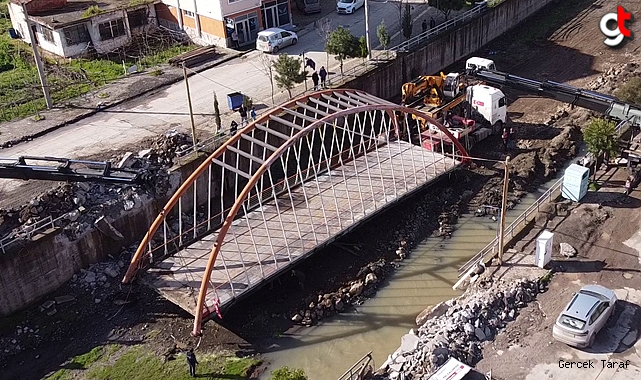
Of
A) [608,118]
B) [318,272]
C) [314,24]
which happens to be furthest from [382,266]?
[314,24]

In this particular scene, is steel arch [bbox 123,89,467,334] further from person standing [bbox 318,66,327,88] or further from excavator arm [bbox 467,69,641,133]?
excavator arm [bbox 467,69,641,133]

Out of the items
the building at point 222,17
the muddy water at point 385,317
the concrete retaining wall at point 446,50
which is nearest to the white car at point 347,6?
the building at point 222,17

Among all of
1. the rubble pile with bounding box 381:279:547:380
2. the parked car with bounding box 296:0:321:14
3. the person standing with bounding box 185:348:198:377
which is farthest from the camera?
the parked car with bounding box 296:0:321:14

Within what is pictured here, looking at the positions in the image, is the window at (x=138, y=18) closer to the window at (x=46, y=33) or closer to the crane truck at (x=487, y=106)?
the window at (x=46, y=33)

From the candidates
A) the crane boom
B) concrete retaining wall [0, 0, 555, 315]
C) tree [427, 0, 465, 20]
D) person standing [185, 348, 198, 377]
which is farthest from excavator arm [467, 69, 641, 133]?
person standing [185, 348, 198, 377]

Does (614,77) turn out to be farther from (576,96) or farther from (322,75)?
(322,75)

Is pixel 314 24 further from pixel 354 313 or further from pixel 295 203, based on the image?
pixel 354 313

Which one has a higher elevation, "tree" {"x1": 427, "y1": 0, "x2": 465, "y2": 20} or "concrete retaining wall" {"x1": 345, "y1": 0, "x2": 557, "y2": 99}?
"tree" {"x1": 427, "y1": 0, "x2": 465, "y2": 20}

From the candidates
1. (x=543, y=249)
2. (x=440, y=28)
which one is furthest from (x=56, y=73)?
(x=543, y=249)
